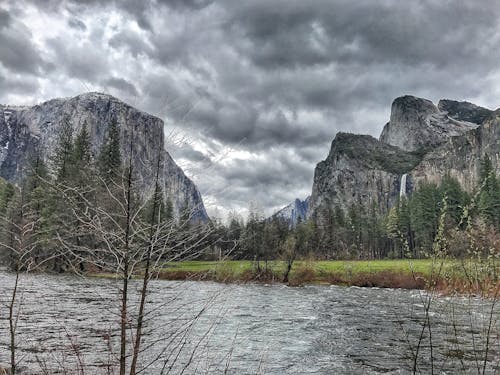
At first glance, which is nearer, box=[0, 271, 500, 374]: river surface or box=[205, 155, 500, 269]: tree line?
box=[0, 271, 500, 374]: river surface

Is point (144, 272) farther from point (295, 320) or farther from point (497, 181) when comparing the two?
point (497, 181)

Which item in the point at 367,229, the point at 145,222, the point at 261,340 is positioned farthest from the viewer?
the point at 367,229

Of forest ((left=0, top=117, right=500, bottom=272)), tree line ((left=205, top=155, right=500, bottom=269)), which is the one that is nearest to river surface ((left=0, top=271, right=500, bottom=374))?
forest ((left=0, top=117, right=500, bottom=272))

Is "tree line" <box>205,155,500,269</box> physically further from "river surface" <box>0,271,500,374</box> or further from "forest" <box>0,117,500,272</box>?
"river surface" <box>0,271,500,374</box>

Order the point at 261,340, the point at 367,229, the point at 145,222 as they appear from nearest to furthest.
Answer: the point at 145,222 < the point at 261,340 < the point at 367,229

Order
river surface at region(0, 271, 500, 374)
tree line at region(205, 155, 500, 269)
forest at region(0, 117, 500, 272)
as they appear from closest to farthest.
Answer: forest at region(0, 117, 500, 272) → river surface at region(0, 271, 500, 374) → tree line at region(205, 155, 500, 269)

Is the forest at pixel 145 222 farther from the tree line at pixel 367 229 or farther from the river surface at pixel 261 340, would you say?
the river surface at pixel 261 340

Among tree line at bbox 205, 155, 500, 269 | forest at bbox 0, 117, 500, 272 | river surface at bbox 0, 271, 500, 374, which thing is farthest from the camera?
tree line at bbox 205, 155, 500, 269

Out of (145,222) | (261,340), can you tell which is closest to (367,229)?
(261,340)

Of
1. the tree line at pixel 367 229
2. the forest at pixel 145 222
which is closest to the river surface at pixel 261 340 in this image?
the forest at pixel 145 222

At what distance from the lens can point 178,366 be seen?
426 inches

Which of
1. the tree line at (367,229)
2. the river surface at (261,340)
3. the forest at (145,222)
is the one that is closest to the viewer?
the forest at (145,222)

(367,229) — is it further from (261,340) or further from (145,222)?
(145,222)

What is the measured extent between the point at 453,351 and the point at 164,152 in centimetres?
1300
